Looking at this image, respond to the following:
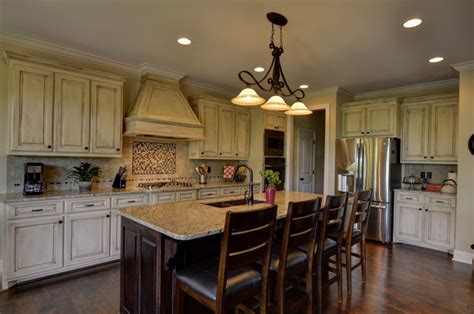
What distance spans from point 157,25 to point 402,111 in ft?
13.5

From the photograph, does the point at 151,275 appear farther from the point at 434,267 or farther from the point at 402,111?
the point at 402,111

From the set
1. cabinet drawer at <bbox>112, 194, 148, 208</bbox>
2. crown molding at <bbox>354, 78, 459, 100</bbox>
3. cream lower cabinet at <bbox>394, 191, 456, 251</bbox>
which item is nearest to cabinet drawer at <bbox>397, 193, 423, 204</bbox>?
cream lower cabinet at <bbox>394, 191, 456, 251</bbox>

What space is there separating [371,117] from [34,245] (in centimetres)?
520

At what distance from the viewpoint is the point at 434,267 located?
11.5 ft

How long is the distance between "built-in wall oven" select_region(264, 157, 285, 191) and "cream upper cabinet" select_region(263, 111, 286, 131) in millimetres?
626

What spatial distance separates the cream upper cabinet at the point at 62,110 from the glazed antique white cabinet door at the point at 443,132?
4.75m

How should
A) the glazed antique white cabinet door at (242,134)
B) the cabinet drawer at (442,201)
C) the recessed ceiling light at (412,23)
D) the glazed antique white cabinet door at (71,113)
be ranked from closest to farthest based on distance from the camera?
the recessed ceiling light at (412,23)
the glazed antique white cabinet door at (71,113)
the cabinet drawer at (442,201)
the glazed antique white cabinet door at (242,134)

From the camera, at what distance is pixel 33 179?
308cm

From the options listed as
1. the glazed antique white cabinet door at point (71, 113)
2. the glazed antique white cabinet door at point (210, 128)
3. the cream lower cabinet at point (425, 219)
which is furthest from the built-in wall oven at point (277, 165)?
the glazed antique white cabinet door at point (71, 113)

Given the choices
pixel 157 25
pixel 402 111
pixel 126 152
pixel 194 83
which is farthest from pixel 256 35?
pixel 402 111

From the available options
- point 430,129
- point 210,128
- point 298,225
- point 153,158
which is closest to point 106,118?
point 153,158

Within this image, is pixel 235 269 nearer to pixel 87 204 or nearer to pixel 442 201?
pixel 87 204

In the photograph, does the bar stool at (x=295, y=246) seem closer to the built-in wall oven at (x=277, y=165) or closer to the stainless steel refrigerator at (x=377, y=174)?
the stainless steel refrigerator at (x=377, y=174)

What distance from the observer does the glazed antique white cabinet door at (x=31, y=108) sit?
291 centimetres
